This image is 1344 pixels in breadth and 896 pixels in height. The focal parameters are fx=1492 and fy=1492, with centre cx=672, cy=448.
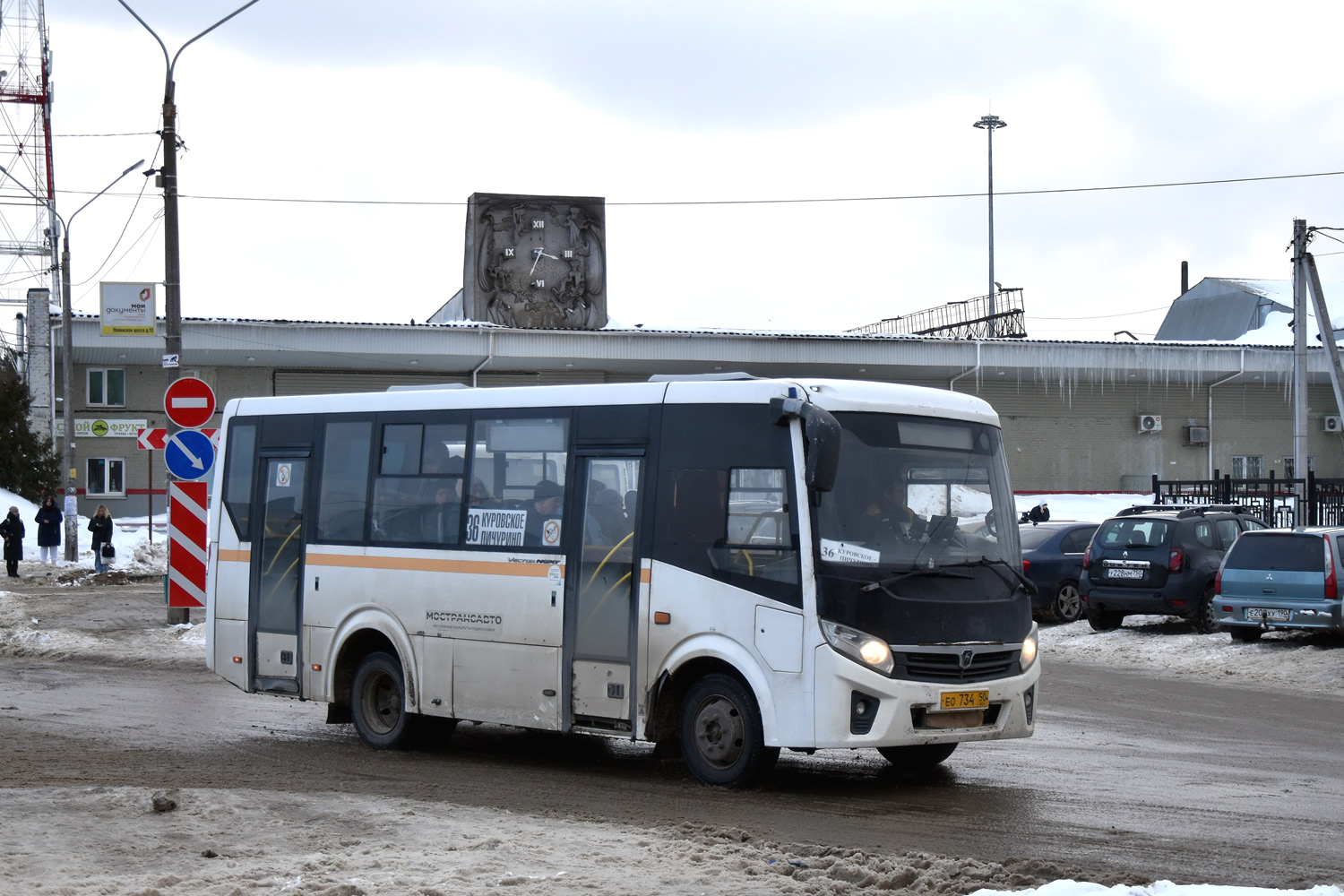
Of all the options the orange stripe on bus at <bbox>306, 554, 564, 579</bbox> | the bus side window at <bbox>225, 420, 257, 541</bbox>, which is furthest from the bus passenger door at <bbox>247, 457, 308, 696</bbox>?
the orange stripe on bus at <bbox>306, 554, 564, 579</bbox>

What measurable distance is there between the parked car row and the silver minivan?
0.01m

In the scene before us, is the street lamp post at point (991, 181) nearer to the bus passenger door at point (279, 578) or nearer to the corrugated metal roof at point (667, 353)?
the corrugated metal roof at point (667, 353)

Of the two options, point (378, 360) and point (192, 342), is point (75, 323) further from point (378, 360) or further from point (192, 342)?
point (378, 360)

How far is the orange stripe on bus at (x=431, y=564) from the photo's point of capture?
10.5m

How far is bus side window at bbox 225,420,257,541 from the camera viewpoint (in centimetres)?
1269

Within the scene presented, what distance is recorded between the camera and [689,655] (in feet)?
31.1

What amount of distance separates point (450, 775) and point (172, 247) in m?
13.7

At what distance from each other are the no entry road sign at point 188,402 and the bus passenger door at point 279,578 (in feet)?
21.3

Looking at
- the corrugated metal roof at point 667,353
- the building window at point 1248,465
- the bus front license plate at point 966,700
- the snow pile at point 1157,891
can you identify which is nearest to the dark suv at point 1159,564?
the bus front license plate at point 966,700

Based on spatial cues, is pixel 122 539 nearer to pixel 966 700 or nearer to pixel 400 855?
pixel 966 700

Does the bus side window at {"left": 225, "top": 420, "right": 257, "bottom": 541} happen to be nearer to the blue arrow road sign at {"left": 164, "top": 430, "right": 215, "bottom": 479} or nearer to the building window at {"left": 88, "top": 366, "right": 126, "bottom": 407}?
the blue arrow road sign at {"left": 164, "top": 430, "right": 215, "bottom": 479}

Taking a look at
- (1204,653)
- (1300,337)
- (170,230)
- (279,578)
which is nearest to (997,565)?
(279,578)

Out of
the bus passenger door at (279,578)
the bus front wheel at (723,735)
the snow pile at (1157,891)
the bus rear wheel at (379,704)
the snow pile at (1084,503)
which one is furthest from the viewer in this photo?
the snow pile at (1084,503)

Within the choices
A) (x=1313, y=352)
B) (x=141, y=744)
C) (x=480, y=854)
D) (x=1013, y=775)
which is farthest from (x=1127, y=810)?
(x=1313, y=352)
